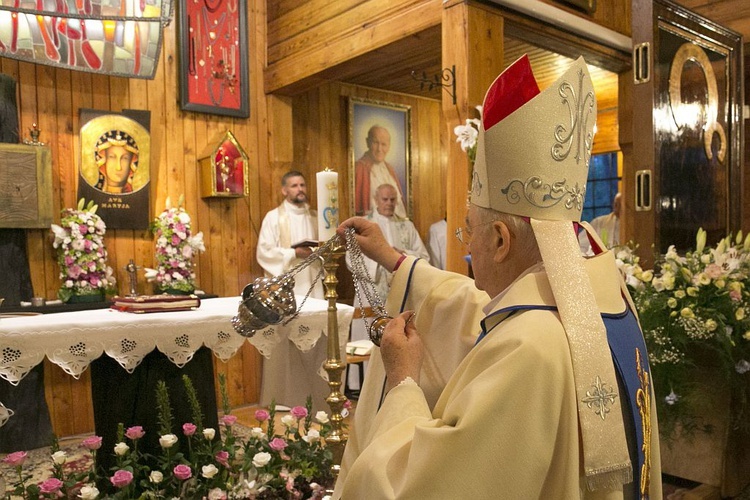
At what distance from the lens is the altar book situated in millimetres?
3105

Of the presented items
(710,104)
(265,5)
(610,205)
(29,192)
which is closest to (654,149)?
(710,104)

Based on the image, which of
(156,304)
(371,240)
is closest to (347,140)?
(156,304)

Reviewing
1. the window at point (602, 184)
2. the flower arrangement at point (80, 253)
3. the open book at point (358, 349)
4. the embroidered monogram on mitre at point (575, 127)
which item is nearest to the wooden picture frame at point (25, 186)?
the flower arrangement at point (80, 253)

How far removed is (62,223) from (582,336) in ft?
15.3

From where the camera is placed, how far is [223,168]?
18.2ft

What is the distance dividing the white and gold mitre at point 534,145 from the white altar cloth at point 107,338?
81.2 inches

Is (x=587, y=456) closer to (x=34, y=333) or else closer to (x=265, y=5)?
(x=34, y=333)

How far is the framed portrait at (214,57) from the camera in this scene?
5.58 metres

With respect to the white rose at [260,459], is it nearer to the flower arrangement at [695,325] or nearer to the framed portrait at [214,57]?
the flower arrangement at [695,325]

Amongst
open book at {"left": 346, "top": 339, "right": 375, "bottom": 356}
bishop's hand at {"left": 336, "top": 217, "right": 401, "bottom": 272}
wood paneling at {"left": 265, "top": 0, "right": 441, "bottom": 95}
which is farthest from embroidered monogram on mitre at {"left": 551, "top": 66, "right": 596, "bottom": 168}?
open book at {"left": 346, "top": 339, "right": 375, "bottom": 356}

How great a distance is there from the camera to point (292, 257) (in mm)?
5785

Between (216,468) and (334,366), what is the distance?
0.60 meters

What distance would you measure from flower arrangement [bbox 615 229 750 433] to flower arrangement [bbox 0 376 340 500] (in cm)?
163

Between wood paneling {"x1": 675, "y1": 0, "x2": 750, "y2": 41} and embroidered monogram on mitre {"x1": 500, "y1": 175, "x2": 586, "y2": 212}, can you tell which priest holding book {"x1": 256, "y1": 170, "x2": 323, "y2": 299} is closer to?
wood paneling {"x1": 675, "y1": 0, "x2": 750, "y2": 41}
